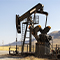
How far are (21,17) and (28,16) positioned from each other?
1.54m

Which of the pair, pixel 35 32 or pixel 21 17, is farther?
pixel 21 17

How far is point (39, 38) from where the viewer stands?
1972 centimetres

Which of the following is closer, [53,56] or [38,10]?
[53,56]

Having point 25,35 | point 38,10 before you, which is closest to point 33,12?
point 38,10

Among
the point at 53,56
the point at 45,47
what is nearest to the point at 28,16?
the point at 45,47

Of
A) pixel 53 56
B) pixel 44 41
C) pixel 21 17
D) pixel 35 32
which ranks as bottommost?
pixel 53 56

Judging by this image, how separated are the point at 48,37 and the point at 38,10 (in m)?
4.97

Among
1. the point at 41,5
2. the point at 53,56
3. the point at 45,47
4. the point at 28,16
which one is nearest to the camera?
the point at 53,56

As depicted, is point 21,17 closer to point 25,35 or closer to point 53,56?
point 25,35

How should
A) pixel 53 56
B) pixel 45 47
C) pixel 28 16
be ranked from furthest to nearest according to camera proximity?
pixel 28 16 < pixel 45 47 < pixel 53 56

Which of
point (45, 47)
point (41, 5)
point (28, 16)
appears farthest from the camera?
→ point (28, 16)

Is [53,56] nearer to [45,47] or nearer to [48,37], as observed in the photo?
[45,47]

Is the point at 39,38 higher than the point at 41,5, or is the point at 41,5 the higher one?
the point at 41,5

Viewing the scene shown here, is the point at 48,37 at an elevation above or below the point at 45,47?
above
